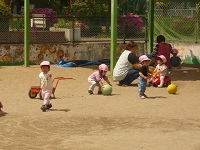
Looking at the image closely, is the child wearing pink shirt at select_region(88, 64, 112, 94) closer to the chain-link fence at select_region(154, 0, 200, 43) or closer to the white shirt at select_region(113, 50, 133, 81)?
the white shirt at select_region(113, 50, 133, 81)

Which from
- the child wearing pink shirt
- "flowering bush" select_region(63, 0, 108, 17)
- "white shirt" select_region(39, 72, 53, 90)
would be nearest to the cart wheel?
the child wearing pink shirt

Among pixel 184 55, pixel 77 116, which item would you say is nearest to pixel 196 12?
pixel 184 55

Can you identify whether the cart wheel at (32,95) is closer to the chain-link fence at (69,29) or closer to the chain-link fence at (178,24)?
the chain-link fence at (69,29)

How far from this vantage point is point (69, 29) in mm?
28922

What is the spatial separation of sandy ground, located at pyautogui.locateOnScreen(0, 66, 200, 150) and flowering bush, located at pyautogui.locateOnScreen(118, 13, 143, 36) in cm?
986

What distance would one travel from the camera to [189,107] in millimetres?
15141

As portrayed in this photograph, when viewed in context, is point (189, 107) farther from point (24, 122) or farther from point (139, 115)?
point (24, 122)

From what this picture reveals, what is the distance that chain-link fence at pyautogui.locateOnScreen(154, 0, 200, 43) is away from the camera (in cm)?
2959

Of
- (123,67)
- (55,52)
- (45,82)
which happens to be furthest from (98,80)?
(55,52)

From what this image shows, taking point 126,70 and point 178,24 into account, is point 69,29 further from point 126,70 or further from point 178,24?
point 126,70

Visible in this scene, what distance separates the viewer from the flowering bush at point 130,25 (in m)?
29.3

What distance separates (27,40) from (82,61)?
2.18 metres

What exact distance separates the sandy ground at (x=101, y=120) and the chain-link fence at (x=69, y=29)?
7545 millimetres

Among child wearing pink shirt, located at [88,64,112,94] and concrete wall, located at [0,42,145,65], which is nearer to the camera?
child wearing pink shirt, located at [88,64,112,94]
